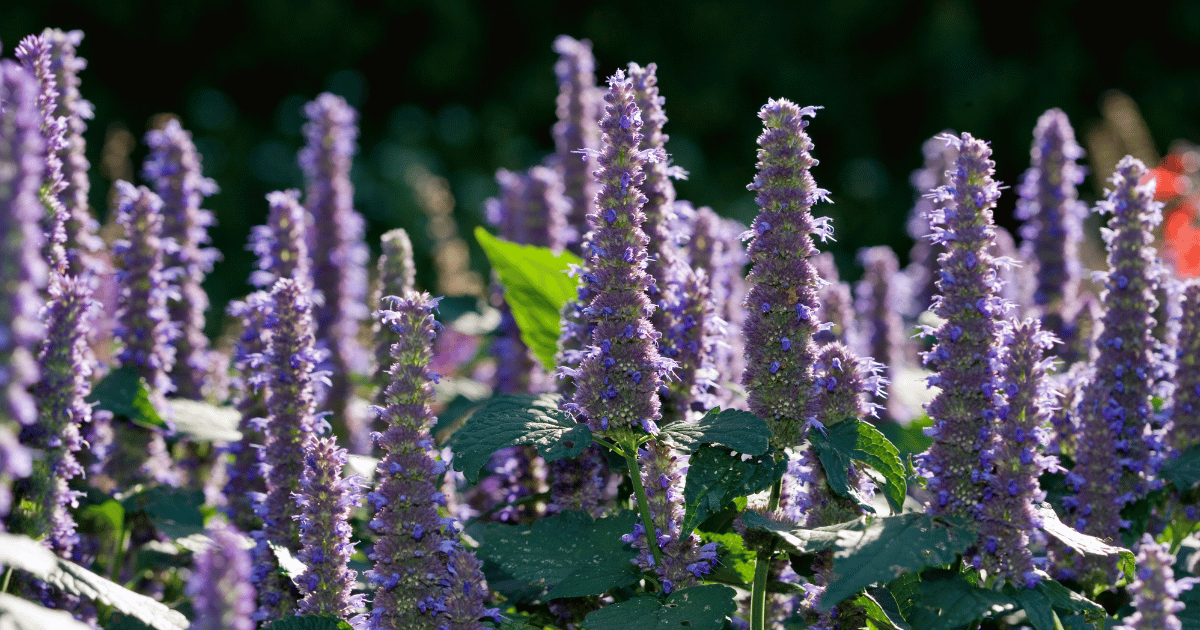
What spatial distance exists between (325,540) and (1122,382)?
7.38 ft

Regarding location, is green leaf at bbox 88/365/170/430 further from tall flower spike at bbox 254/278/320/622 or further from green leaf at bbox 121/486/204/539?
tall flower spike at bbox 254/278/320/622

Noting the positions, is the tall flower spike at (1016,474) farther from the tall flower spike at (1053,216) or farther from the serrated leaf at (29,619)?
the tall flower spike at (1053,216)

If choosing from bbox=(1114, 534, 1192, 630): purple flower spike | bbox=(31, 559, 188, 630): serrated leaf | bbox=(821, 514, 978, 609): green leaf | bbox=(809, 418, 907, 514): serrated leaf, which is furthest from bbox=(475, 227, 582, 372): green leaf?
bbox=(1114, 534, 1192, 630): purple flower spike

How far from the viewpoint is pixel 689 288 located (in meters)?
3.19

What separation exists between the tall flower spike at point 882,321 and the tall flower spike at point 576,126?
1.46m

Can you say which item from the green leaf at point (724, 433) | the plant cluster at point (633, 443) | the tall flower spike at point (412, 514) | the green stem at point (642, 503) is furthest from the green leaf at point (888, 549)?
the tall flower spike at point (412, 514)

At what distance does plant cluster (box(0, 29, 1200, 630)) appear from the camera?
2.44 metres

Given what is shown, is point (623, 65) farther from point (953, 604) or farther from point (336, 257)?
point (953, 604)

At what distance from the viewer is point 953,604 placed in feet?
7.59

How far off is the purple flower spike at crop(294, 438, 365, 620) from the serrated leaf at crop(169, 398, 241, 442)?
110cm

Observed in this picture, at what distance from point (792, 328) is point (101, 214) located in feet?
38.1

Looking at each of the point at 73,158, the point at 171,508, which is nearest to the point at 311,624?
the point at 171,508

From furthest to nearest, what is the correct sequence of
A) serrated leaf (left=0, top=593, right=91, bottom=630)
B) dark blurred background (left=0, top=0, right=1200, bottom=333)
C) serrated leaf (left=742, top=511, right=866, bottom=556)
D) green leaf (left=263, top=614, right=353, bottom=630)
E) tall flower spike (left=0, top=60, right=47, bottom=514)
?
1. dark blurred background (left=0, top=0, right=1200, bottom=333)
2. green leaf (left=263, top=614, right=353, bottom=630)
3. serrated leaf (left=742, top=511, right=866, bottom=556)
4. serrated leaf (left=0, top=593, right=91, bottom=630)
5. tall flower spike (left=0, top=60, right=47, bottom=514)

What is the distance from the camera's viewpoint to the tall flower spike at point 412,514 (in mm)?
2572
